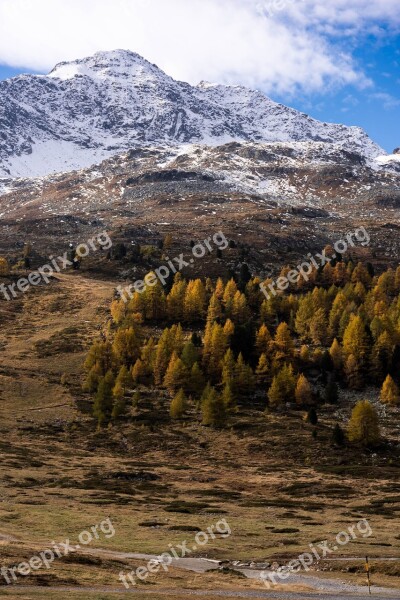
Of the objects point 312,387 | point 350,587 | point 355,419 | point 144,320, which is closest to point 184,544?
point 350,587

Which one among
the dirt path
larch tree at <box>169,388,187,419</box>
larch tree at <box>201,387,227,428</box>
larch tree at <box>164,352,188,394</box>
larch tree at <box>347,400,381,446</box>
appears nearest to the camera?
the dirt path

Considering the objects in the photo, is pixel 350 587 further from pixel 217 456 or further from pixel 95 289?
pixel 95 289

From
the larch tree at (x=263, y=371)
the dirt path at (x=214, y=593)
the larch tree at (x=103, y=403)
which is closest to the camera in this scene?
the dirt path at (x=214, y=593)

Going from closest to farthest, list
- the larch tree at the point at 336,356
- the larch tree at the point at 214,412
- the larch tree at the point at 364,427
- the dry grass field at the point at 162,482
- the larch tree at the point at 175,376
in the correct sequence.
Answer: the dry grass field at the point at 162,482, the larch tree at the point at 364,427, the larch tree at the point at 214,412, the larch tree at the point at 175,376, the larch tree at the point at 336,356

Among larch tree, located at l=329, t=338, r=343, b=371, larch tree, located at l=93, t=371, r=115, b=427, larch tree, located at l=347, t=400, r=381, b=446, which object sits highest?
larch tree, located at l=329, t=338, r=343, b=371

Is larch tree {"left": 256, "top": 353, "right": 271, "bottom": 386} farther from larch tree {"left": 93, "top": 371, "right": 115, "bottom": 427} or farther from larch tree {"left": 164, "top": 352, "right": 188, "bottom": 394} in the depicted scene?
larch tree {"left": 93, "top": 371, "right": 115, "bottom": 427}

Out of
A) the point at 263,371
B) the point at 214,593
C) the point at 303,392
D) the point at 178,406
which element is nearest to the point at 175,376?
the point at 178,406

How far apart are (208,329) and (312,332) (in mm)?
26625

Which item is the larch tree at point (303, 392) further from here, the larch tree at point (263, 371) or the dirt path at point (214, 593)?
the dirt path at point (214, 593)

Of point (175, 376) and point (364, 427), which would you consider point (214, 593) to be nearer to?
point (364, 427)

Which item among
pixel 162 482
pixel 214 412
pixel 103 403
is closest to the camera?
pixel 162 482

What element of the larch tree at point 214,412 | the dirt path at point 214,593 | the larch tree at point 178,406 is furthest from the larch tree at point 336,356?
the dirt path at point 214,593

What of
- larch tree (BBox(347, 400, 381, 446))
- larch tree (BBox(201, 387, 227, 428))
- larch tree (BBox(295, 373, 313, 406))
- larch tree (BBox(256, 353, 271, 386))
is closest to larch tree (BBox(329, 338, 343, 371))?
larch tree (BBox(256, 353, 271, 386))

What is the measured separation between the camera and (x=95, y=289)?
7195 inches
